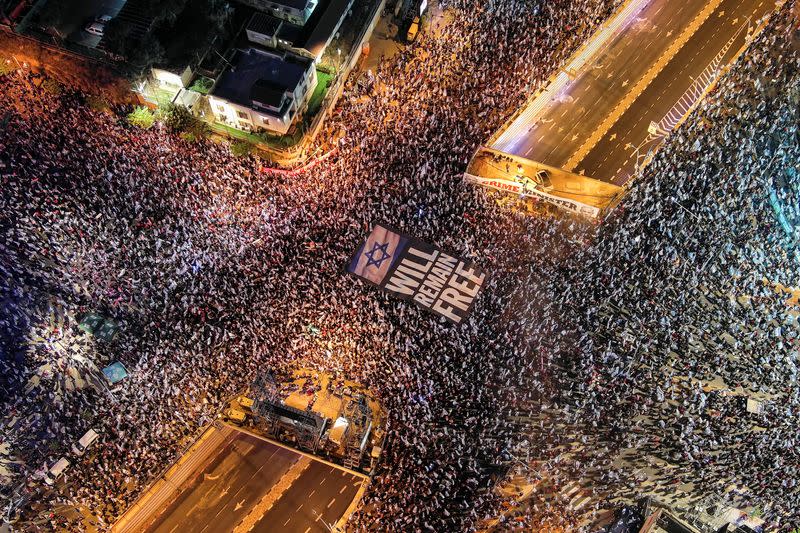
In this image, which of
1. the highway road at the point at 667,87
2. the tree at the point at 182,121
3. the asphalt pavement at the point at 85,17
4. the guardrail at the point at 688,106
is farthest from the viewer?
the asphalt pavement at the point at 85,17

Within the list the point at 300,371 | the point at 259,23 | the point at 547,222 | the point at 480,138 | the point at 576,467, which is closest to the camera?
the point at 576,467

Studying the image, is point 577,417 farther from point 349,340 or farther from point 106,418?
point 106,418

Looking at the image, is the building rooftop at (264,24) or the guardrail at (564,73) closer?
the guardrail at (564,73)

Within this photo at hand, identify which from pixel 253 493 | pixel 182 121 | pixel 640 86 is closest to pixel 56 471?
pixel 253 493

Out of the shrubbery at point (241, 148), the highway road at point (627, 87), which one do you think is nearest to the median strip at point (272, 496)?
the shrubbery at point (241, 148)

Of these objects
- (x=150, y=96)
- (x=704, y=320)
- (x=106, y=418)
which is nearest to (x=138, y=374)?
(x=106, y=418)

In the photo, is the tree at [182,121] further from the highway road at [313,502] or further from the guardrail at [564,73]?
the highway road at [313,502]

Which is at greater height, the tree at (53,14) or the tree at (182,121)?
the tree at (53,14)
